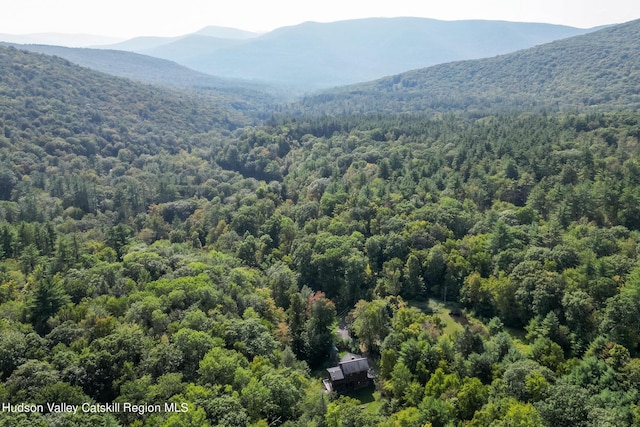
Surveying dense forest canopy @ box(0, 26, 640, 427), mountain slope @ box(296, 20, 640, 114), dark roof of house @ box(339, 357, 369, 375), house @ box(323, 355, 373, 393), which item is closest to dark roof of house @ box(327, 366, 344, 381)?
house @ box(323, 355, 373, 393)

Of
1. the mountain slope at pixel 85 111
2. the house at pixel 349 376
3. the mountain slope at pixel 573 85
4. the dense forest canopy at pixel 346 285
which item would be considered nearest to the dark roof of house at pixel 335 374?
the house at pixel 349 376

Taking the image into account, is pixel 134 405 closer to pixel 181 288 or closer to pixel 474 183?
pixel 181 288

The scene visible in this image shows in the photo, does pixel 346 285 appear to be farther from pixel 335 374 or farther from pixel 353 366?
pixel 335 374

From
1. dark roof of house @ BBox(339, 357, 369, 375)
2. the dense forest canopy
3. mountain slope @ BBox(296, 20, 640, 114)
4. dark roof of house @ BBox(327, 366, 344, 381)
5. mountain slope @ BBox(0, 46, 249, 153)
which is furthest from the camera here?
mountain slope @ BBox(296, 20, 640, 114)

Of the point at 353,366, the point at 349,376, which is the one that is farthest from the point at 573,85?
the point at 349,376

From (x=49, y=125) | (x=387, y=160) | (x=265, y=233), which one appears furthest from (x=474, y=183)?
(x=49, y=125)

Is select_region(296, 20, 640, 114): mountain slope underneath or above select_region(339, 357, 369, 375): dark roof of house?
above

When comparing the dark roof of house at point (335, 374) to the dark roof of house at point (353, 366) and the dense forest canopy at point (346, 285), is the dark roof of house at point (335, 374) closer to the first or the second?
the dark roof of house at point (353, 366)

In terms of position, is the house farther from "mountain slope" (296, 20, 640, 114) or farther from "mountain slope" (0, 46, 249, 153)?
"mountain slope" (296, 20, 640, 114)
